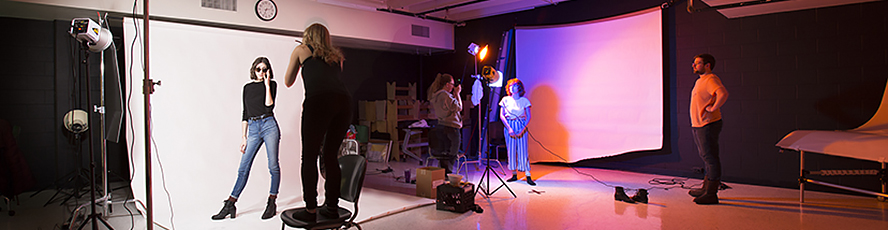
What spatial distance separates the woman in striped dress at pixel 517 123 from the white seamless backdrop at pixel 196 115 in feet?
8.62

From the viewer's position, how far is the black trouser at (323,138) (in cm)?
252

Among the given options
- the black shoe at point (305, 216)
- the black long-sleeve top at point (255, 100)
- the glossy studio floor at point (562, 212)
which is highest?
the black long-sleeve top at point (255, 100)

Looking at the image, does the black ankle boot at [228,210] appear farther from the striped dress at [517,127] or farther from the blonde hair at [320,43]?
the striped dress at [517,127]

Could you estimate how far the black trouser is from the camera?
252 centimetres

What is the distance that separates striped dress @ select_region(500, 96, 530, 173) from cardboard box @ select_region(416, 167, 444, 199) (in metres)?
1.10

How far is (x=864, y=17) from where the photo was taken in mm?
Answer: 4371

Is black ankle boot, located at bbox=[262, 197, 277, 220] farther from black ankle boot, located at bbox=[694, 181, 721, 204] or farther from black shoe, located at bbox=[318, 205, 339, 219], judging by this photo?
black ankle boot, located at bbox=[694, 181, 721, 204]

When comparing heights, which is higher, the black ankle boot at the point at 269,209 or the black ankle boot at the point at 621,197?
the black ankle boot at the point at 269,209

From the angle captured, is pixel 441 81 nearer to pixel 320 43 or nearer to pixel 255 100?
pixel 255 100

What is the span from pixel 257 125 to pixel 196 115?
1.21 feet

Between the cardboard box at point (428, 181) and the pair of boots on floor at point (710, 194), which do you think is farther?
the cardboard box at point (428, 181)

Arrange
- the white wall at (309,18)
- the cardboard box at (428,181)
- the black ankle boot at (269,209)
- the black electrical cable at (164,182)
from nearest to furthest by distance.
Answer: the white wall at (309,18) < the black electrical cable at (164,182) < the black ankle boot at (269,209) < the cardboard box at (428,181)

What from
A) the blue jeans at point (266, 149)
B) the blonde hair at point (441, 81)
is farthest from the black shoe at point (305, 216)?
the blonde hair at point (441, 81)

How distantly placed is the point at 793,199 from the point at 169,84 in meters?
5.12
